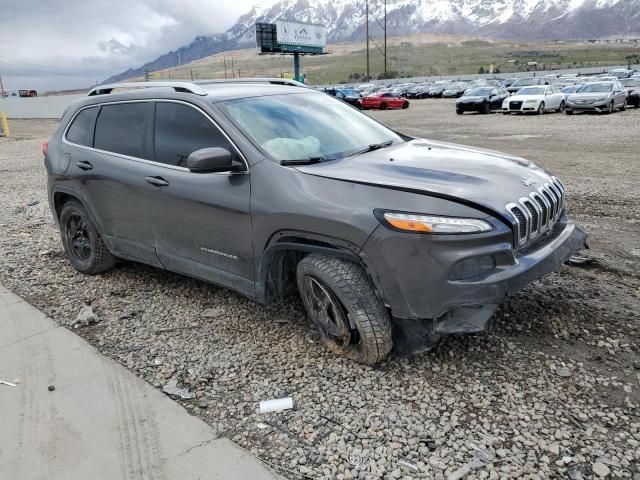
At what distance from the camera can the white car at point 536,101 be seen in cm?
2480

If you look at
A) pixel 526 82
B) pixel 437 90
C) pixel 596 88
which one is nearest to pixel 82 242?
pixel 596 88

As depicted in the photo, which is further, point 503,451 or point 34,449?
point 34,449

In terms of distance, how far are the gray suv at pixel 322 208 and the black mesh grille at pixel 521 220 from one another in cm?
1

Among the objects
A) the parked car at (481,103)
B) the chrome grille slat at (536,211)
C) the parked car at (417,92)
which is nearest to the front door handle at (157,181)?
the chrome grille slat at (536,211)

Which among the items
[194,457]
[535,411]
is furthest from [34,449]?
[535,411]

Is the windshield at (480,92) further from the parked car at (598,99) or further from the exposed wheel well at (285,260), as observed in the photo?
the exposed wheel well at (285,260)

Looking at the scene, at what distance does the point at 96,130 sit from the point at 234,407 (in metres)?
2.99

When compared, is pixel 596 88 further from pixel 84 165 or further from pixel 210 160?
pixel 210 160

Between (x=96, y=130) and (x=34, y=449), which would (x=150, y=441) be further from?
(x=96, y=130)

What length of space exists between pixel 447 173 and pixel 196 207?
1.75 meters

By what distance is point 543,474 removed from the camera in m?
2.54

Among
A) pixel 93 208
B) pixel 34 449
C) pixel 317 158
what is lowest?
pixel 34 449

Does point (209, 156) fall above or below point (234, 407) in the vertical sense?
above

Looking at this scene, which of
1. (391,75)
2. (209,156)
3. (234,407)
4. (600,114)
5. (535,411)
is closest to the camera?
(535,411)
